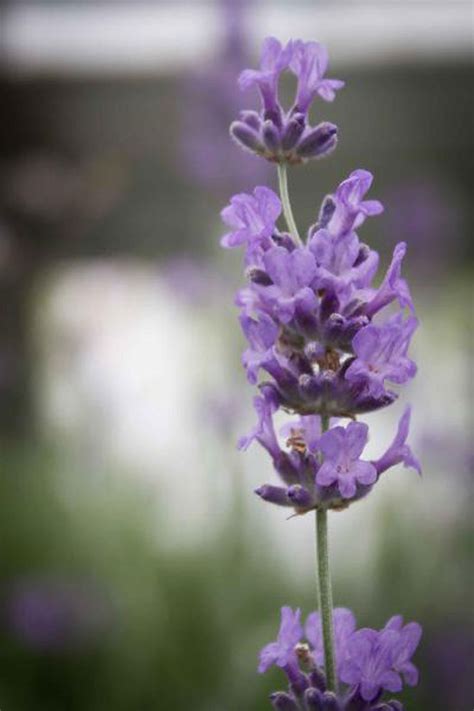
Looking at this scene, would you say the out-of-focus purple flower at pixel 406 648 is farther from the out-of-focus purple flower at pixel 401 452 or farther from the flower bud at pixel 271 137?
the flower bud at pixel 271 137

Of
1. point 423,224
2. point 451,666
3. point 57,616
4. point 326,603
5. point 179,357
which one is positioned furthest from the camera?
point 179,357

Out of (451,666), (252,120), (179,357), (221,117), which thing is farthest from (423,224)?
(252,120)

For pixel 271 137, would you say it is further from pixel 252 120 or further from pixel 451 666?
pixel 451 666

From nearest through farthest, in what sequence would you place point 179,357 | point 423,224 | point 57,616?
1. point 57,616
2. point 423,224
3. point 179,357

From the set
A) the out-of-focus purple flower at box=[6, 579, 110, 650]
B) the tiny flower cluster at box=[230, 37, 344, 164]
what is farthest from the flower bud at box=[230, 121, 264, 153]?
the out-of-focus purple flower at box=[6, 579, 110, 650]

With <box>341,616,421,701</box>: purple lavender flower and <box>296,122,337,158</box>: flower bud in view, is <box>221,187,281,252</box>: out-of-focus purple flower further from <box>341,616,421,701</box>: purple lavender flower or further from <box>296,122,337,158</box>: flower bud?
<box>341,616,421,701</box>: purple lavender flower

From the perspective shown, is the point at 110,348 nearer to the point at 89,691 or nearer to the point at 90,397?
the point at 90,397

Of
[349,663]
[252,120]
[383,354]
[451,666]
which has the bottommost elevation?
[451,666]

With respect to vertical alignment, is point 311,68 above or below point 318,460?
above
